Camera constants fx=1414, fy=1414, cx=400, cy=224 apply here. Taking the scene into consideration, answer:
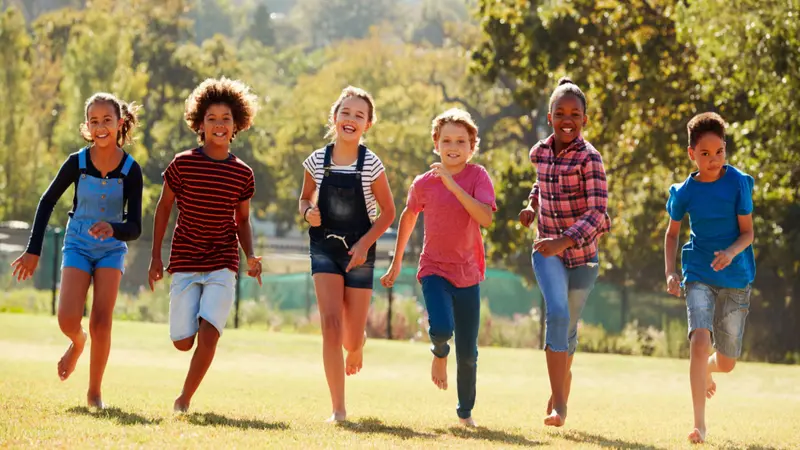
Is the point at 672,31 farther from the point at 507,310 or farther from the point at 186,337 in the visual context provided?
the point at 186,337

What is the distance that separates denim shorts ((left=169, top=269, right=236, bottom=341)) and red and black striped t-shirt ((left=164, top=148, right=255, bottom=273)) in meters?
0.05

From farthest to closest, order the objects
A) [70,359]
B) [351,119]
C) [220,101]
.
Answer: [70,359] < [220,101] < [351,119]

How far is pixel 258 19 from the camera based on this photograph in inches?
6304

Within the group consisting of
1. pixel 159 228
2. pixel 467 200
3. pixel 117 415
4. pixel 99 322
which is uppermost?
pixel 467 200

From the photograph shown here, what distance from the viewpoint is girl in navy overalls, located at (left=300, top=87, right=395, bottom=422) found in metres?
9.25

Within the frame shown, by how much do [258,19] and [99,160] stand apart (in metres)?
153

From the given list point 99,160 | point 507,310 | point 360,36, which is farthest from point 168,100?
point 360,36

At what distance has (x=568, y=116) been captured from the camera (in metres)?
9.62

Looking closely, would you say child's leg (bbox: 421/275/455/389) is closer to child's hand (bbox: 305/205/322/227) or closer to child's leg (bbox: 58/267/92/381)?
child's hand (bbox: 305/205/322/227)

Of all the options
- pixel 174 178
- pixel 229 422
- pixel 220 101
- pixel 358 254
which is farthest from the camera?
pixel 220 101

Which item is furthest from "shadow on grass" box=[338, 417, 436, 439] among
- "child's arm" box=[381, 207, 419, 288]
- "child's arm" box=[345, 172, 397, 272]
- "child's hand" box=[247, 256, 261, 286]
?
"child's hand" box=[247, 256, 261, 286]

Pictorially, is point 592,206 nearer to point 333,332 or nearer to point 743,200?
point 743,200

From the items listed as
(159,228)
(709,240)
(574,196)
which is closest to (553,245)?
(574,196)

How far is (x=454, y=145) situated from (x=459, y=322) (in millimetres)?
1191
